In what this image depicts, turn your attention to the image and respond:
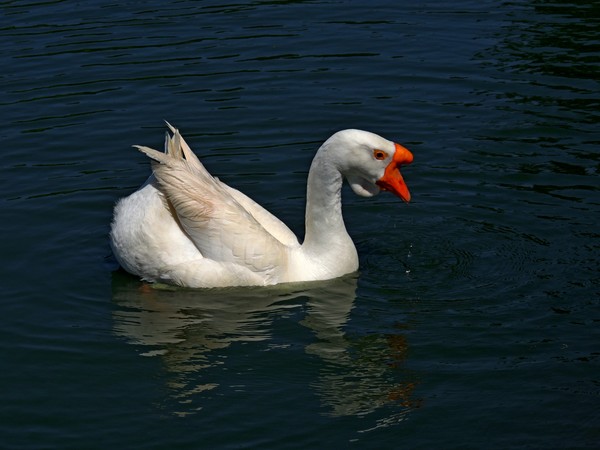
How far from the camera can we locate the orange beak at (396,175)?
34.3 ft

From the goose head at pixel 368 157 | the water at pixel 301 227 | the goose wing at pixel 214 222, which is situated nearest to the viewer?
the water at pixel 301 227

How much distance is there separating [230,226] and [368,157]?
1.39 metres

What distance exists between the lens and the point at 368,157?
34.1ft

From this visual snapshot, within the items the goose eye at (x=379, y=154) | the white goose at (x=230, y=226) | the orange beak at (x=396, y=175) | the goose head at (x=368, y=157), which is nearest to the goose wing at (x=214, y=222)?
the white goose at (x=230, y=226)

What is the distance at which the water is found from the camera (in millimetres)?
8719

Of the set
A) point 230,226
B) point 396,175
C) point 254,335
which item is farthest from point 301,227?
point 254,335

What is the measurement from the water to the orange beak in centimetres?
86

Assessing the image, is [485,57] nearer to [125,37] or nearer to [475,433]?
[125,37]

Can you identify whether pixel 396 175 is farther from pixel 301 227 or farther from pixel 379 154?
pixel 301 227

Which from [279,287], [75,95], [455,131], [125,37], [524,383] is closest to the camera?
[524,383]

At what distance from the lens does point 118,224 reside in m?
11.0

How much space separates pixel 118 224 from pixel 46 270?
851 millimetres

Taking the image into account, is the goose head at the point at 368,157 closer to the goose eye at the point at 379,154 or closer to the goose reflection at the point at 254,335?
the goose eye at the point at 379,154

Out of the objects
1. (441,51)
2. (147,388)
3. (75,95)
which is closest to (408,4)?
(441,51)
